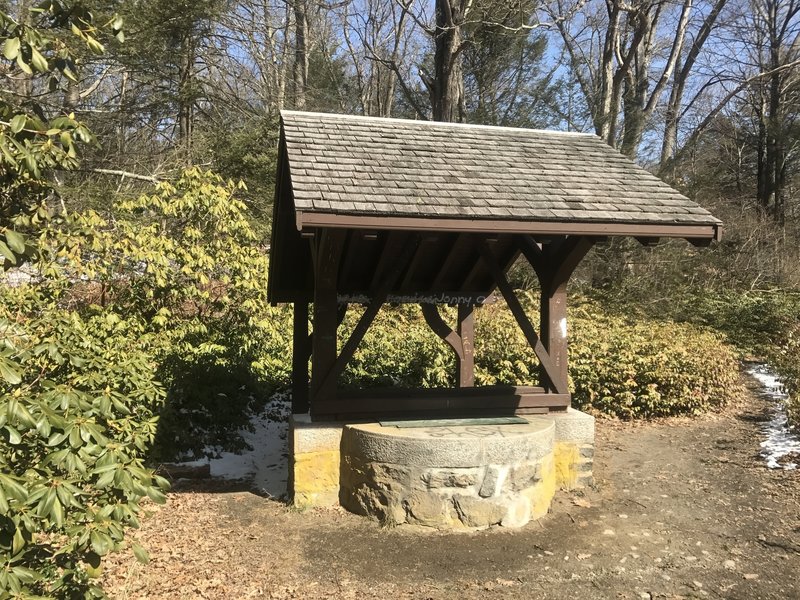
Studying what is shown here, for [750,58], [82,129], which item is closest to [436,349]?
[82,129]

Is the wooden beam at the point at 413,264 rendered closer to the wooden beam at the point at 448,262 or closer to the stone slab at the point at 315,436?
the wooden beam at the point at 448,262

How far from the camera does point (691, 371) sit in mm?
8430

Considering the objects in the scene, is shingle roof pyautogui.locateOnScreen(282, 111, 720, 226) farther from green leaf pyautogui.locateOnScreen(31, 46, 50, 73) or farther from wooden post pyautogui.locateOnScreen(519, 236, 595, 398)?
green leaf pyautogui.locateOnScreen(31, 46, 50, 73)

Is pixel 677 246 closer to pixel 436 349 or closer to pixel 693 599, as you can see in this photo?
pixel 436 349

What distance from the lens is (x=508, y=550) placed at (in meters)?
4.30

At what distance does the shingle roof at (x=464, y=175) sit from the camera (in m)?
4.43

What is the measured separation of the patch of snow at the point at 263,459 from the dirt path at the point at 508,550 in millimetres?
387

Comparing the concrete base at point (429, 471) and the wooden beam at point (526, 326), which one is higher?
the wooden beam at point (526, 326)

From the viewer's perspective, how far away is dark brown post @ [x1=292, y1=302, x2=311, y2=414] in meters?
6.05

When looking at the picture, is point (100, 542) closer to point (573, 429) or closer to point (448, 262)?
point (573, 429)

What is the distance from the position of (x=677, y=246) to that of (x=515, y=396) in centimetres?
1116

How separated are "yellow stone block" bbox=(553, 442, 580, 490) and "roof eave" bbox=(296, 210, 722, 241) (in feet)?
6.56

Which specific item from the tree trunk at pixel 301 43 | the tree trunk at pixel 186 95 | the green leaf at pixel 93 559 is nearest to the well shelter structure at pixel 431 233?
the green leaf at pixel 93 559

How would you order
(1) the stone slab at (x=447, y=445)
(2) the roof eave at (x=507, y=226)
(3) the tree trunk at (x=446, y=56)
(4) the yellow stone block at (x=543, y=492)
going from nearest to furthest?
(2) the roof eave at (x=507, y=226)
(1) the stone slab at (x=447, y=445)
(4) the yellow stone block at (x=543, y=492)
(3) the tree trunk at (x=446, y=56)
